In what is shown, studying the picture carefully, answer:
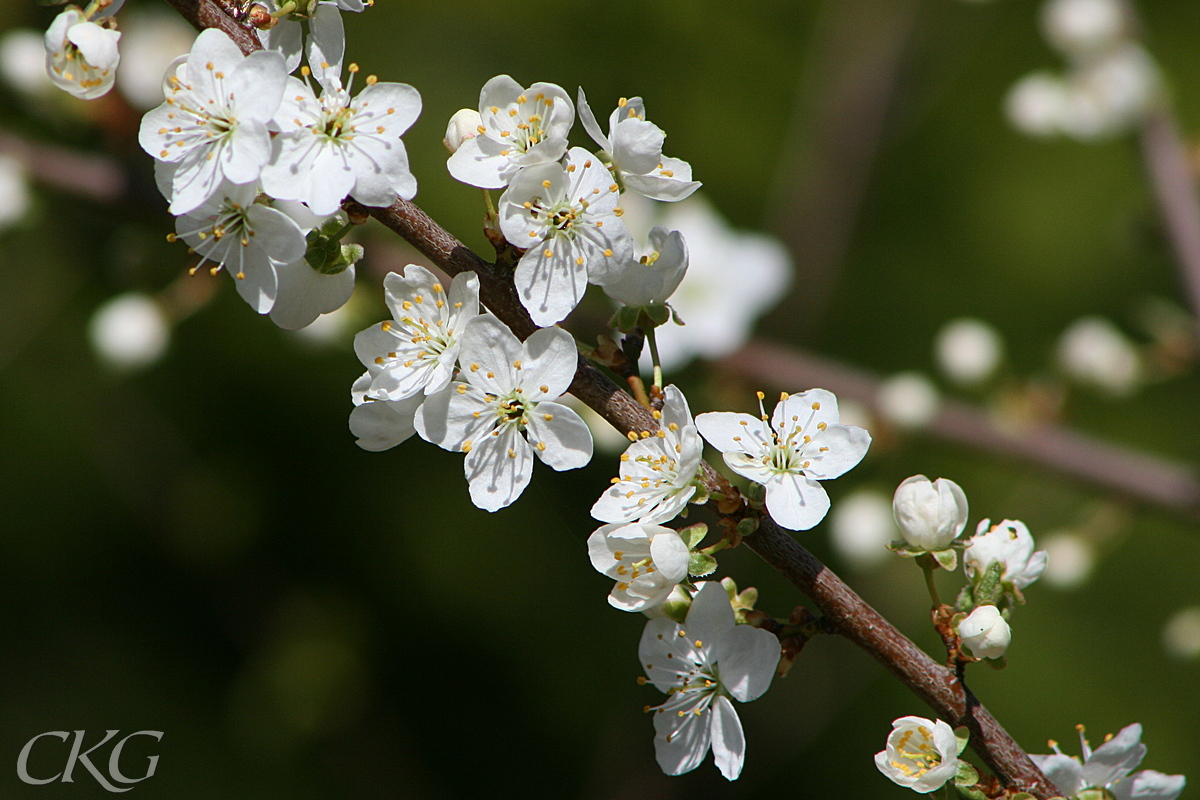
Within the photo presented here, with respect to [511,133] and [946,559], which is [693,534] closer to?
[946,559]

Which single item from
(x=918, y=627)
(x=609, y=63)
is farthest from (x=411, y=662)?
(x=609, y=63)

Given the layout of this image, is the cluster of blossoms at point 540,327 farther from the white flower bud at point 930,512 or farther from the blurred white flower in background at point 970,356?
the blurred white flower in background at point 970,356

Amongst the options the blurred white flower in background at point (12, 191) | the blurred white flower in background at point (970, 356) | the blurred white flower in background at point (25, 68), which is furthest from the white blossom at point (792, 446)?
the blurred white flower in background at point (25, 68)

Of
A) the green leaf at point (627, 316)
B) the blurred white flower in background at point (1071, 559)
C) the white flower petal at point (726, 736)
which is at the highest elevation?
the green leaf at point (627, 316)

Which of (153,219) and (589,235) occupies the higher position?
(589,235)

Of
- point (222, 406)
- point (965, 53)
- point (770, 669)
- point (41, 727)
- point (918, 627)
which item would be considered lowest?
point (41, 727)

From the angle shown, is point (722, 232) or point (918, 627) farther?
point (918, 627)

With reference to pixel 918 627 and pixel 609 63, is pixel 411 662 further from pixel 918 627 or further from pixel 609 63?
pixel 609 63
